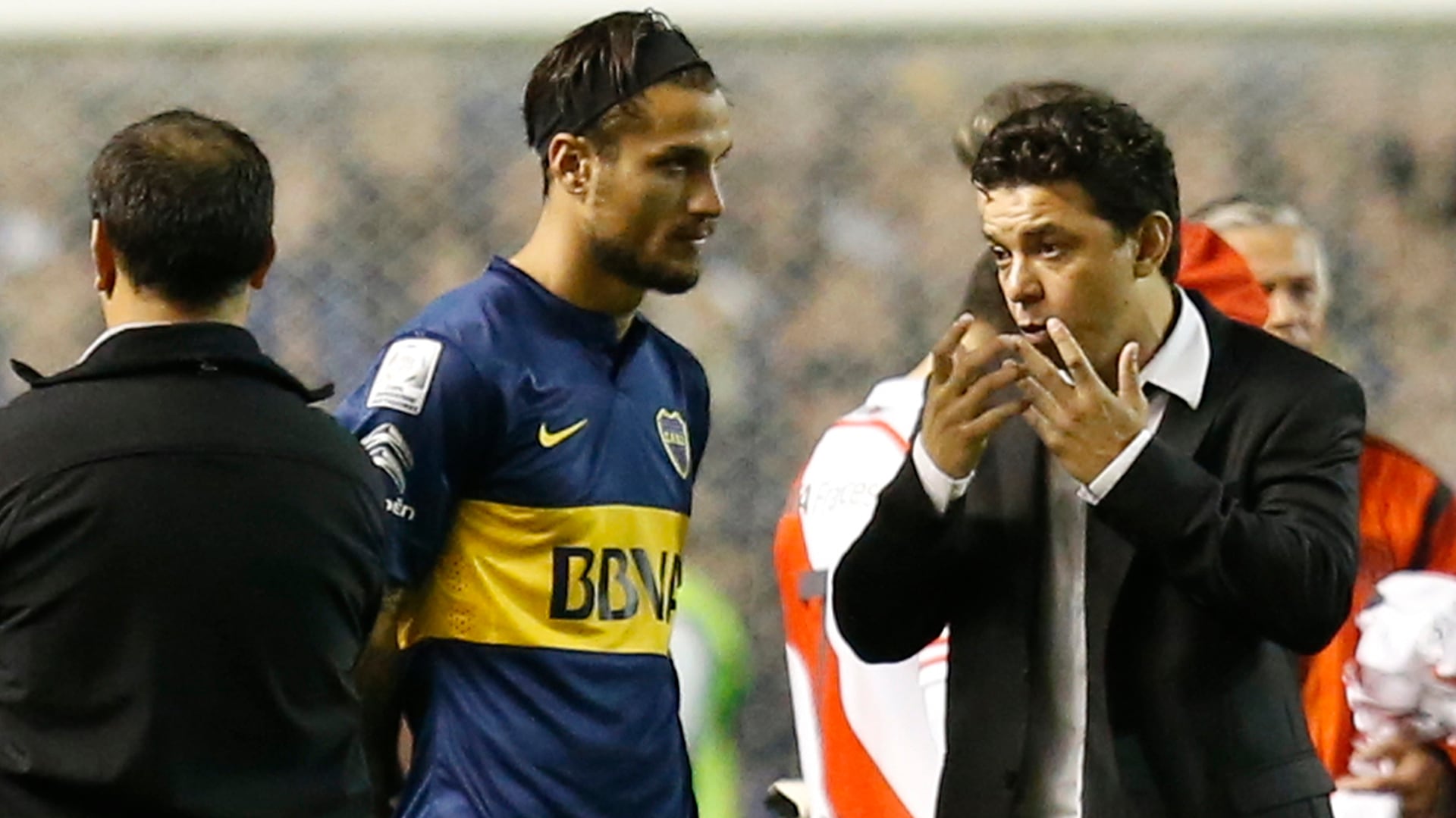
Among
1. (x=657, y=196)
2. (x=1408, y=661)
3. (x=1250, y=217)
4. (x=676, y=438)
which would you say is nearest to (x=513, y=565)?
(x=676, y=438)

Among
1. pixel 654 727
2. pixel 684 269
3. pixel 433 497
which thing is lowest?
pixel 654 727

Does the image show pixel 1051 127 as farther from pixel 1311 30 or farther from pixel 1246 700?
pixel 1311 30

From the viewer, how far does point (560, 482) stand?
9.40ft

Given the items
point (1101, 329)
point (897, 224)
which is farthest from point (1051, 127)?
point (897, 224)

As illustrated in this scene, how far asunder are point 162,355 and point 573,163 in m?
0.70

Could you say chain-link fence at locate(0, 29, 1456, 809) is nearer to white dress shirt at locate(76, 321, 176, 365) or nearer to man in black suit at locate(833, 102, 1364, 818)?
man in black suit at locate(833, 102, 1364, 818)

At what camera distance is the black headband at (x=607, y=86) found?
9.83 ft

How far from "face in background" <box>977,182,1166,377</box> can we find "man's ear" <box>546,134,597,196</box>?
1.45ft

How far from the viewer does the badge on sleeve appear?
280 cm

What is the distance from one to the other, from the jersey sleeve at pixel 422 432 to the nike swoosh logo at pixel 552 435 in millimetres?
46

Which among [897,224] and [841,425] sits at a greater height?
[897,224]

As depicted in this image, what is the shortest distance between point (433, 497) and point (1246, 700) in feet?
2.68

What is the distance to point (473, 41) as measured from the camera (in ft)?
15.1

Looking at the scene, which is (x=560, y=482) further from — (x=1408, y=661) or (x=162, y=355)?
(x=1408, y=661)
